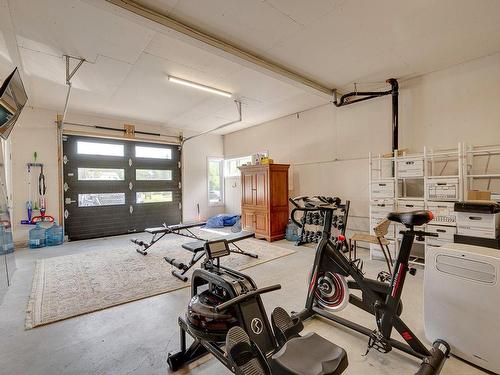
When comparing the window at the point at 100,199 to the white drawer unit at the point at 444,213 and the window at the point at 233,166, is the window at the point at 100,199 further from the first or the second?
the white drawer unit at the point at 444,213

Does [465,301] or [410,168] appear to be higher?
[410,168]

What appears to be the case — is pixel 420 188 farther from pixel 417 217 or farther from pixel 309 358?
pixel 309 358

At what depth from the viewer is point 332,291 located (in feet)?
7.33

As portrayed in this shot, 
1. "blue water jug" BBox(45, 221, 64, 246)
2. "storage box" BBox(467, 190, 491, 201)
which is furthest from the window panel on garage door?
"storage box" BBox(467, 190, 491, 201)

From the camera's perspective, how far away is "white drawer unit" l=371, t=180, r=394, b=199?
393cm

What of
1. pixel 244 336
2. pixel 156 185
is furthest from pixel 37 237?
pixel 244 336

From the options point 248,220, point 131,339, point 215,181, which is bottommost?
point 131,339

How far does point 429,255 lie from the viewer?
1.90 m

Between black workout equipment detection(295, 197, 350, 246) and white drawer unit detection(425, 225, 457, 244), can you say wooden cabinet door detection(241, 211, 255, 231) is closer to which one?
black workout equipment detection(295, 197, 350, 246)

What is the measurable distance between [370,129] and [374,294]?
12.4 ft

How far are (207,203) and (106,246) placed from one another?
3.53 meters

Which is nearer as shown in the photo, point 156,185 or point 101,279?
point 101,279

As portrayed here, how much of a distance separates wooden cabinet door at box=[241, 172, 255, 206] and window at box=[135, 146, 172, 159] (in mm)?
2782

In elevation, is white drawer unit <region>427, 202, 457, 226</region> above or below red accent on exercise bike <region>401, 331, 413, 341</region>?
above
